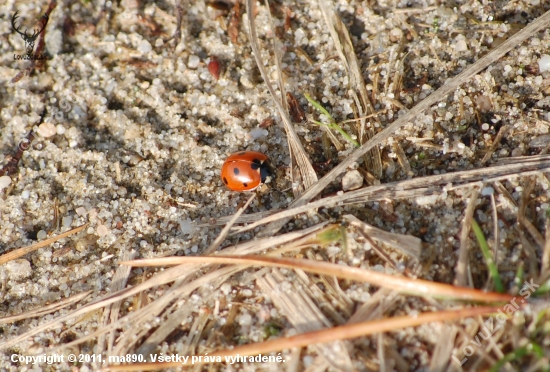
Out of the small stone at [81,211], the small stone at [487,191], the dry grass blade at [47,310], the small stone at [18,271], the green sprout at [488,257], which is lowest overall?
the dry grass blade at [47,310]

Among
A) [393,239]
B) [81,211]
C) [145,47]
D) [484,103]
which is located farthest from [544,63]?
[81,211]

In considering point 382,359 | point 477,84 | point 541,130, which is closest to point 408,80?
point 477,84

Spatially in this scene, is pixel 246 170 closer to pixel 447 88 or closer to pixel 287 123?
pixel 287 123

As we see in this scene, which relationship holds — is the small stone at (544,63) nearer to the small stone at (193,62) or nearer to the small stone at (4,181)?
the small stone at (193,62)

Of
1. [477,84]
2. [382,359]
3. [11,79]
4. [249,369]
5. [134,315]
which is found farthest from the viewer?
[11,79]

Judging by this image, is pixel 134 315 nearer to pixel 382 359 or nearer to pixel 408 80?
pixel 382 359

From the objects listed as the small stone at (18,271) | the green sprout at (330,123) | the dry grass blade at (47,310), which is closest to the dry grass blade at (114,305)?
the dry grass blade at (47,310)

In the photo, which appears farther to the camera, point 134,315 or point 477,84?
point 477,84
